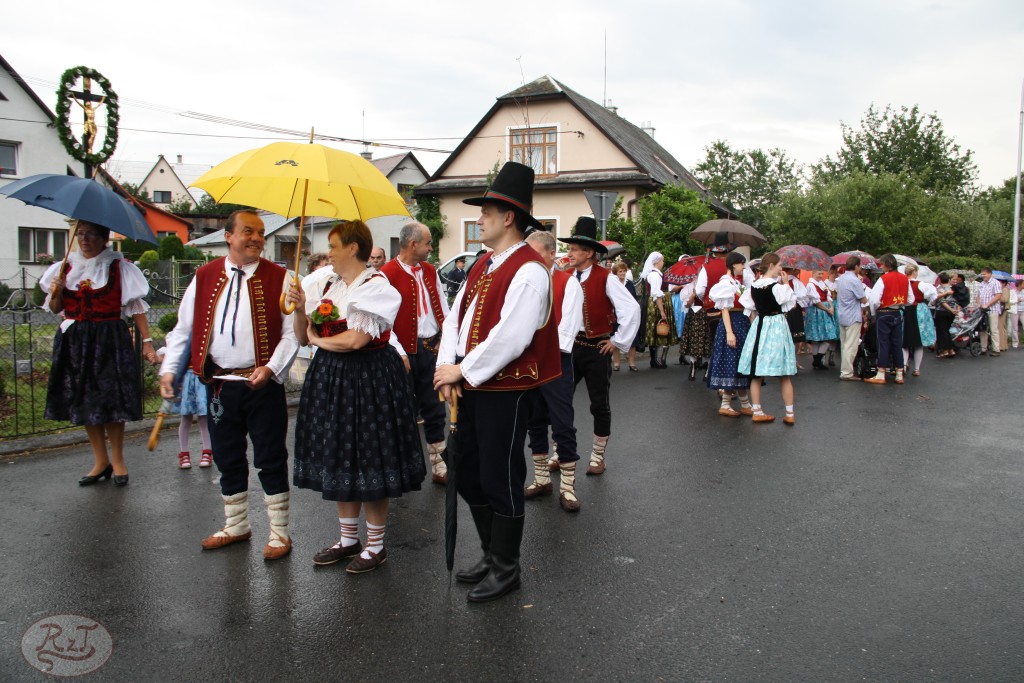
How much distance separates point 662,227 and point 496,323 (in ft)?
67.4

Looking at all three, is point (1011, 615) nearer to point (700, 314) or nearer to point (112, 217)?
point (112, 217)

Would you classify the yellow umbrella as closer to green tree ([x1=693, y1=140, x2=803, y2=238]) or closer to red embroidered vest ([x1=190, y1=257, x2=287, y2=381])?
red embroidered vest ([x1=190, y1=257, x2=287, y2=381])

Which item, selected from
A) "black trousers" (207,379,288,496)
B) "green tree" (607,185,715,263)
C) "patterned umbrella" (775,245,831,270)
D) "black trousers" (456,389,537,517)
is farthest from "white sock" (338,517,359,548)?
"green tree" (607,185,715,263)

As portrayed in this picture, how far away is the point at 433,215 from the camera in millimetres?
29922

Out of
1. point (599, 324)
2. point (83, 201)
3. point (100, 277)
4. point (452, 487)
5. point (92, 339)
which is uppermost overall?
point (83, 201)

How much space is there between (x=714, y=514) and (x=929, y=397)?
6846mm

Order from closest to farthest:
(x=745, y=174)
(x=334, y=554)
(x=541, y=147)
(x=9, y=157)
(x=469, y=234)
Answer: (x=334, y=554) < (x=541, y=147) < (x=469, y=234) < (x=9, y=157) < (x=745, y=174)

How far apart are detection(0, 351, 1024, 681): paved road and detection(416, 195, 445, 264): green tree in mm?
23681

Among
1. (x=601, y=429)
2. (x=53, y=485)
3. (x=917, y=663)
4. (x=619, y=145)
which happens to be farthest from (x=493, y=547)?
(x=619, y=145)

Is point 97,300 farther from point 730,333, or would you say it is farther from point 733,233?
point 733,233

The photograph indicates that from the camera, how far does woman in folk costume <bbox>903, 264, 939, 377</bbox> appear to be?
12414 millimetres

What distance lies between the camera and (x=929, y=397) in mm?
10578

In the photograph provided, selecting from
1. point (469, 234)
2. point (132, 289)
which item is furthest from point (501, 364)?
point (469, 234)

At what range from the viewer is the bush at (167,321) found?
1204cm
